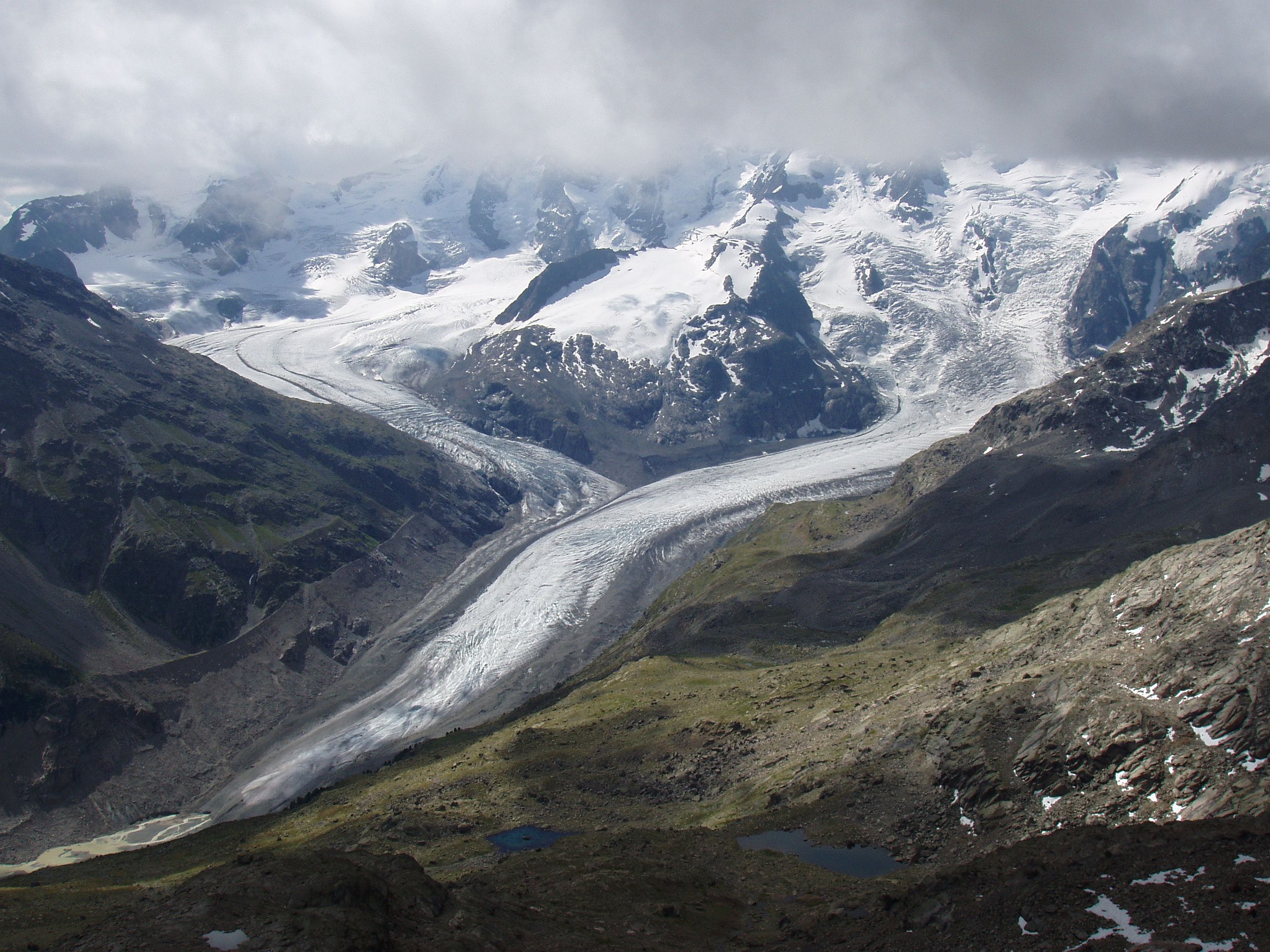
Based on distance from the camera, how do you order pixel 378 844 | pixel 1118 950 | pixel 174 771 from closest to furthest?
pixel 1118 950
pixel 378 844
pixel 174 771

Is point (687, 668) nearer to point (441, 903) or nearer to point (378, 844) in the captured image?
point (378, 844)

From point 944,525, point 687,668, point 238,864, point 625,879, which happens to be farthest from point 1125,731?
point 944,525

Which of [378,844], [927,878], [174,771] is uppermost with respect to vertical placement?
[927,878]

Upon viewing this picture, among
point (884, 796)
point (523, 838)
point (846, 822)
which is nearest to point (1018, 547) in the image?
point (884, 796)

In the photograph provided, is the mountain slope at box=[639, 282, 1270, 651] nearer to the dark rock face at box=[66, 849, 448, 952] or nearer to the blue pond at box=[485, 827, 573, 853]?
the blue pond at box=[485, 827, 573, 853]

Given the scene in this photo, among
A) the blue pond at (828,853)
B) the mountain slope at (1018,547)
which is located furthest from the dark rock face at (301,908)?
the mountain slope at (1018,547)

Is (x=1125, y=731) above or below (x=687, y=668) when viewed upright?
above
